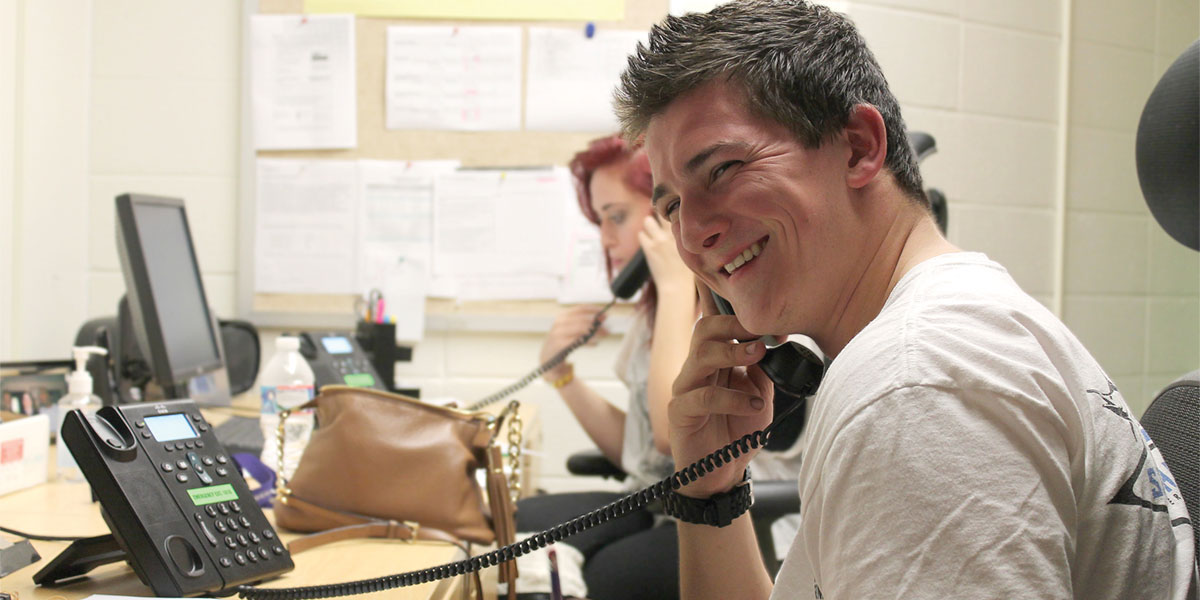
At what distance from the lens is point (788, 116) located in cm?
83

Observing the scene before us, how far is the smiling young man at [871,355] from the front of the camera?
0.59m

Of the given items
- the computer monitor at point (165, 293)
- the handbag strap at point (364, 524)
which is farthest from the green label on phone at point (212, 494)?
the computer monitor at point (165, 293)

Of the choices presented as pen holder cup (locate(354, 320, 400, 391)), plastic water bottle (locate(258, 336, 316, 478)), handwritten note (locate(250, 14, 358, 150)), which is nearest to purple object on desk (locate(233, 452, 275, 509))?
plastic water bottle (locate(258, 336, 316, 478))

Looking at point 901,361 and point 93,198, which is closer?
point 901,361

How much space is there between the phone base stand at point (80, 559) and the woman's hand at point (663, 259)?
1.21 m

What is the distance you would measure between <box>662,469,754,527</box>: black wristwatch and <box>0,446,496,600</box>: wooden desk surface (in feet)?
0.84

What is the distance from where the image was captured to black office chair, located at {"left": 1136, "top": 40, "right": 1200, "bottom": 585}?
2.82 ft

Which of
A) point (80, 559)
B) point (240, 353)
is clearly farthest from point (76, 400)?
point (240, 353)

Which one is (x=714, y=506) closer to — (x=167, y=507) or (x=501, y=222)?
(x=167, y=507)

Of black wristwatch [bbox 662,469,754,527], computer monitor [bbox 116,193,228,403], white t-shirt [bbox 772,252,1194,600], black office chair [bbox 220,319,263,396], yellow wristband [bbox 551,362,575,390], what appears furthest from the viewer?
black office chair [bbox 220,319,263,396]

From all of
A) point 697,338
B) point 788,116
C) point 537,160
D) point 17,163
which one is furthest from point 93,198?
point 788,116

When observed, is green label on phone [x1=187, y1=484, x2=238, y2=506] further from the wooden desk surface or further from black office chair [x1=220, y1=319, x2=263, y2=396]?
black office chair [x1=220, y1=319, x2=263, y2=396]

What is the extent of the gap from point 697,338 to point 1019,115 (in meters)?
2.13

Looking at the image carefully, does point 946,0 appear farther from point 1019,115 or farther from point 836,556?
point 836,556
